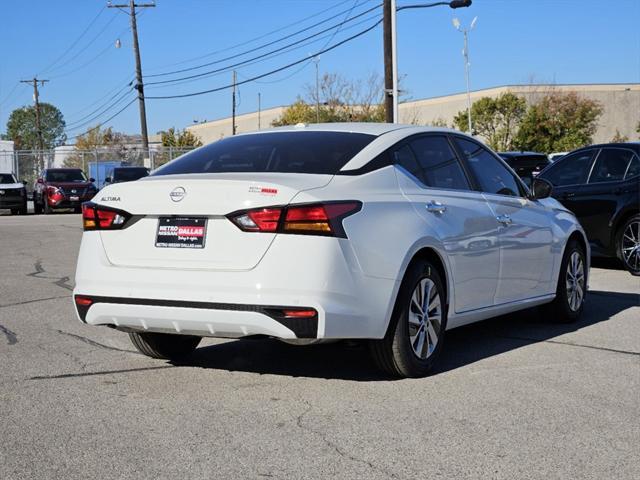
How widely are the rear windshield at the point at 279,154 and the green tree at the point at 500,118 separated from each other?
6817 centimetres

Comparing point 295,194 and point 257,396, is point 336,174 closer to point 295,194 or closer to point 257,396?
point 295,194

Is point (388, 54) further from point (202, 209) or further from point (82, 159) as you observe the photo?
point (82, 159)

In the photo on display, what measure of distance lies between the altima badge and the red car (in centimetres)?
3001

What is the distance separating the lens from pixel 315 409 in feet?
17.4

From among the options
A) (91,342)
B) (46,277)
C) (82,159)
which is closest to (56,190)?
(82,159)

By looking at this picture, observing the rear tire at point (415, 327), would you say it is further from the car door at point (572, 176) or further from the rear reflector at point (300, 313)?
the car door at point (572, 176)

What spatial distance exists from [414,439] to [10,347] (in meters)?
3.71

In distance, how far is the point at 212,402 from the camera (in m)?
5.44

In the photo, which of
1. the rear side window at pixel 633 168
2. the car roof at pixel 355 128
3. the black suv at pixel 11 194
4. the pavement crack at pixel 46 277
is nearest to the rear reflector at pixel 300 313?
the car roof at pixel 355 128

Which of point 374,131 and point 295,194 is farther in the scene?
point 374,131

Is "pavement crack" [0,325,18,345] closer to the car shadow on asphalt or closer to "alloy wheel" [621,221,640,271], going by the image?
the car shadow on asphalt

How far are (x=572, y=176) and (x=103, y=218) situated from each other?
8.98 metres

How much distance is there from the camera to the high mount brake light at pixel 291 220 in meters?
5.35

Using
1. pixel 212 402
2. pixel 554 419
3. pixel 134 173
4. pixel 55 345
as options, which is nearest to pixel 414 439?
pixel 554 419
